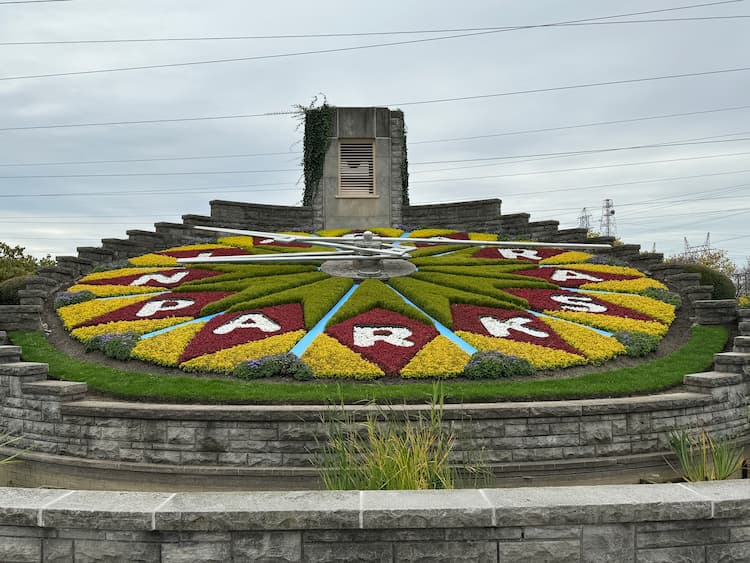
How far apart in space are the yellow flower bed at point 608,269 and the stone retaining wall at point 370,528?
12.9 m

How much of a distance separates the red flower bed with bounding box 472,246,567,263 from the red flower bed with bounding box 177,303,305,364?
728cm

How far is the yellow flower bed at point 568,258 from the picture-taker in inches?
679

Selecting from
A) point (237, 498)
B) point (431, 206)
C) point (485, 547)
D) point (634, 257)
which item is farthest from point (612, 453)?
point (431, 206)

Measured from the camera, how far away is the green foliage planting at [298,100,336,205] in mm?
22562

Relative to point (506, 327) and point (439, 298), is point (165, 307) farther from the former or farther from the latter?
point (506, 327)

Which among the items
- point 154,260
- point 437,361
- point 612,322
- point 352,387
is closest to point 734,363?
point 612,322

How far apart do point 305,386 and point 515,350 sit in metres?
3.81

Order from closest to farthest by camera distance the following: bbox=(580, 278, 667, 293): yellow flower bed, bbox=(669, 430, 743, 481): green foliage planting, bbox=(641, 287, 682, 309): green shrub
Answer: bbox=(669, 430, 743, 481): green foliage planting
bbox=(641, 287, 682, 309): green shrub
bbox=(580, 278, 667, 293): yellow flower bed

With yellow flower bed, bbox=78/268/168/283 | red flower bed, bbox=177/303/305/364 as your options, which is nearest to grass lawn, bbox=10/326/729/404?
red flower bed, bbox=177/303/305/364

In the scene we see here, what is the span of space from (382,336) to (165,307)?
522 cm

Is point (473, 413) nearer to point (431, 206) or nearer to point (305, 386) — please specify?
point (305, 386)

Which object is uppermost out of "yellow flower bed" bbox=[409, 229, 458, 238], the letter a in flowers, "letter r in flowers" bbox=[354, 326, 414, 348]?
"yellow flower bed" bbox=[409, 229, 458, 238]

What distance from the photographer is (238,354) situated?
9.98 meters

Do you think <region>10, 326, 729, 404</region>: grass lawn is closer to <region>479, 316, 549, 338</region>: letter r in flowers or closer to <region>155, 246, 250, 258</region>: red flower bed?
<region>479, 316, 549, 338</region>: letter r in flowers
